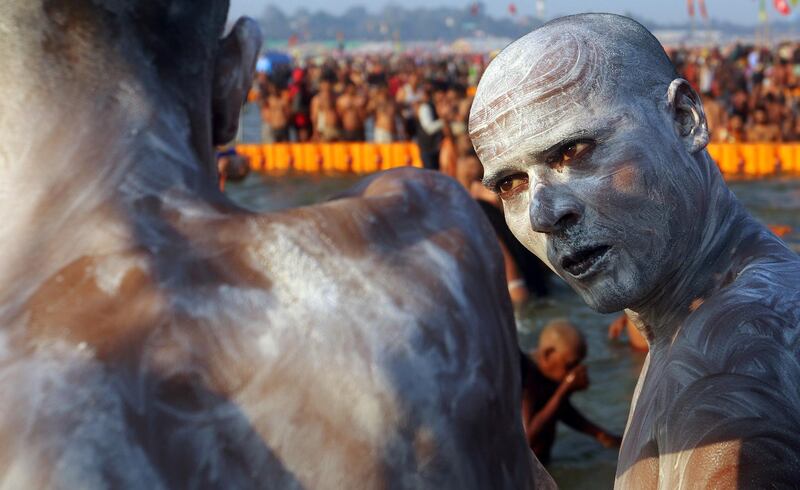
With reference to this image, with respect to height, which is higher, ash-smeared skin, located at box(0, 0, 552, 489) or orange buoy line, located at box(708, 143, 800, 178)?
ash-smeared skin, located at box(0, 0, 552, 489)

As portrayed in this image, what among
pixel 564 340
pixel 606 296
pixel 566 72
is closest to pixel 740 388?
pixel 606 296

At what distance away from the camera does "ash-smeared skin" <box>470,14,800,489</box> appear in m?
1.82

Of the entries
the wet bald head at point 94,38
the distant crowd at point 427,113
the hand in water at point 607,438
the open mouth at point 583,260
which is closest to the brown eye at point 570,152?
the open mouth at point 583,260

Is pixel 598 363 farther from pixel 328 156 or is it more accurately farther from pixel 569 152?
pixel 328 156

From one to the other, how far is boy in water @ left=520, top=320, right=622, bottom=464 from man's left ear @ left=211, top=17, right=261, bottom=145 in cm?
560

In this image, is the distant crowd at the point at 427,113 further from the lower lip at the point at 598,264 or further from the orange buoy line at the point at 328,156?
the lower lip at the point at 598,264

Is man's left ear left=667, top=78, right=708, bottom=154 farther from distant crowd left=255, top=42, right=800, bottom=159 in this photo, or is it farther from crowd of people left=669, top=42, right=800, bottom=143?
crowd of people left=669, top=42, right=800, bottom=143

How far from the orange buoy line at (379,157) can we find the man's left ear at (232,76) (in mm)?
17498

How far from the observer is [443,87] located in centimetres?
2833

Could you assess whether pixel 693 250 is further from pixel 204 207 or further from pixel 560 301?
pixel 560 301

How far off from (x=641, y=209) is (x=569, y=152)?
6.0 inches

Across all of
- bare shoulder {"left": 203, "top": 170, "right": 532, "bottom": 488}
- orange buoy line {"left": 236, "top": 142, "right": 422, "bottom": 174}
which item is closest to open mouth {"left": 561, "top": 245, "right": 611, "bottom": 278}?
bare shoulder {"left": 203, "top": 170, "right": 532, "bottom": 488}

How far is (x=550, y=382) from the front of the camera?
7.33m

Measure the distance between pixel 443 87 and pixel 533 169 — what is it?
26609 millimetres
